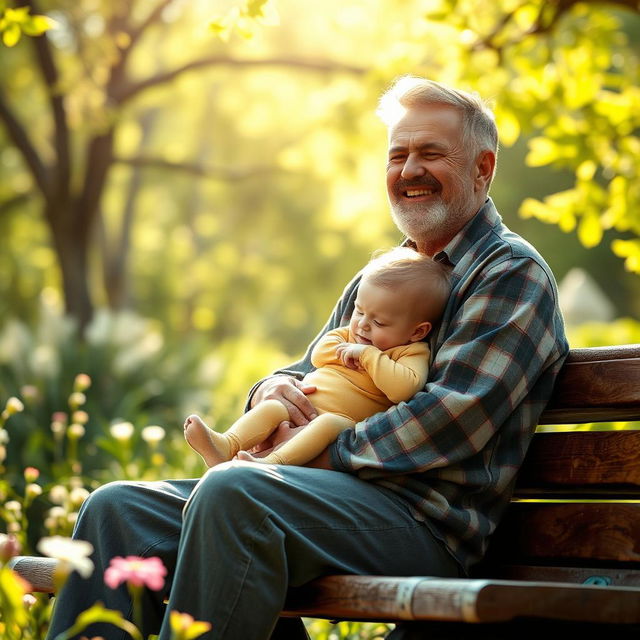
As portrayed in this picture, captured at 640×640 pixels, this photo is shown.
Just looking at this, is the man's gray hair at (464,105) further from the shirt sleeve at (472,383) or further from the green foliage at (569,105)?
the green foliage at (569,105)

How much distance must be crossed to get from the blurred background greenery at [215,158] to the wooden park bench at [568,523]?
1298 millimetres

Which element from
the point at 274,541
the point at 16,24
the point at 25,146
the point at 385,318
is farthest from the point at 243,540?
the point at 25,146

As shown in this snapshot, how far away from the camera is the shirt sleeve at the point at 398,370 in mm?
2930

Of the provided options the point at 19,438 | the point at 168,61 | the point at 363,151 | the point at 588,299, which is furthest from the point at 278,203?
the point at 19,438

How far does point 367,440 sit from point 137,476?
3168 mm

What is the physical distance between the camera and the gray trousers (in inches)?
96.8

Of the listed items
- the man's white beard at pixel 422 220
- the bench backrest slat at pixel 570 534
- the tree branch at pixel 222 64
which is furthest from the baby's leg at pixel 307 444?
the tree branch at pixel 222 64

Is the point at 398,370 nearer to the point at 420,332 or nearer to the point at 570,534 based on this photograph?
the point at 420,332

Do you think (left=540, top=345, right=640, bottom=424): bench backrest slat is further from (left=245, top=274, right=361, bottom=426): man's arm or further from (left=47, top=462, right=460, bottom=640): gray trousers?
(left=245, top=274, right=361, bottom=426): man's arm

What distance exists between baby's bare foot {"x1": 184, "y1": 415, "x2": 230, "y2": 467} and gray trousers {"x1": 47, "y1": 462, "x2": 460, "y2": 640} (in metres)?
0.14

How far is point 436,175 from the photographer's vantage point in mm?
3330

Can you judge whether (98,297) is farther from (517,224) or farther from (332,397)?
(332,397)

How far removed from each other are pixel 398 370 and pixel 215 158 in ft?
80.5

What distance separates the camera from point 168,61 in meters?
21.7
